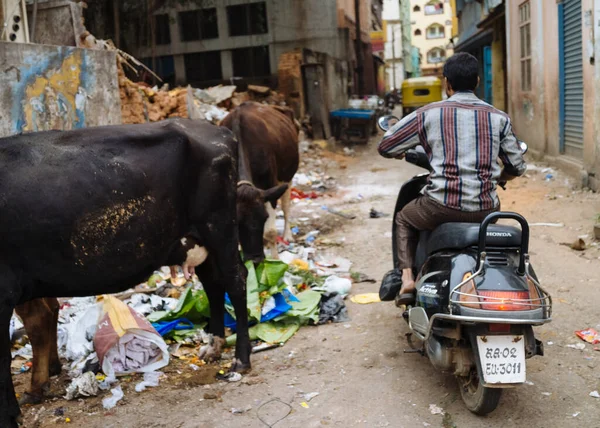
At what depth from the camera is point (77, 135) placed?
3.74 meters

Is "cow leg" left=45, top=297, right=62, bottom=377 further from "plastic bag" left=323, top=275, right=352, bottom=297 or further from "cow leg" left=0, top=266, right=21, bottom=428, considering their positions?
"plastic bag" left=323, top=275, right=352, bottom=297

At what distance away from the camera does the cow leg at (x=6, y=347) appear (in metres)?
3.30

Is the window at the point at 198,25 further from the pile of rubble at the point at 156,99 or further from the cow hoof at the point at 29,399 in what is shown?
the cow hoof at the point at 29,399

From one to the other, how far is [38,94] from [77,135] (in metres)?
3.51

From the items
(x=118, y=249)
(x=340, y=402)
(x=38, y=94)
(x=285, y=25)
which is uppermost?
(x=285, y=25)

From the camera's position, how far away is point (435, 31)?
76.6 metres

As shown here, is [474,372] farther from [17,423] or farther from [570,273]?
[570,273]

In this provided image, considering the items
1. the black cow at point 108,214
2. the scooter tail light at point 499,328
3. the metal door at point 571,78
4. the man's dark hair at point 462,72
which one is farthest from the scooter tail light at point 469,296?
the metal door at point 571,78

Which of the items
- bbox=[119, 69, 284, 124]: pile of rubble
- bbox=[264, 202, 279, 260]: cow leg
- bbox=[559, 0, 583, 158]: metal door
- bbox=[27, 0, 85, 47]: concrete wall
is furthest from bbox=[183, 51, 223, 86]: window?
bbox=[264, 202, 279, 260]: cow leg

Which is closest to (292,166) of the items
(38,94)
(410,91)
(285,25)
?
(38,94)

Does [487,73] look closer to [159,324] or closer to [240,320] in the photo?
[159,324]

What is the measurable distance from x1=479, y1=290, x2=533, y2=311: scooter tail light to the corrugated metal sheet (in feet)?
27.3

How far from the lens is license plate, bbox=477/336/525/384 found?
309 cm

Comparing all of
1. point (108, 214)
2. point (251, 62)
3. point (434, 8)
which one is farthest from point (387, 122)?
point (434, 8)
